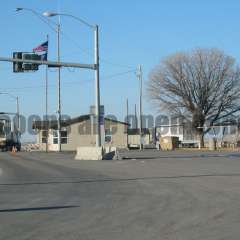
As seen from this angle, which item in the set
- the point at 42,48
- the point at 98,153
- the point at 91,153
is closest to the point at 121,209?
the point at 98,153

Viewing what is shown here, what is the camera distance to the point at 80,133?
277 ft

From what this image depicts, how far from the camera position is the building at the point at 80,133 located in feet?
273

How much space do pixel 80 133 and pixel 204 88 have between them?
18.6 meters

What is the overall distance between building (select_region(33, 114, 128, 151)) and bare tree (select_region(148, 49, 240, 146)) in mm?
9674

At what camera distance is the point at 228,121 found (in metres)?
79.2

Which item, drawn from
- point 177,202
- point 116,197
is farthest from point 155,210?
point 116,197

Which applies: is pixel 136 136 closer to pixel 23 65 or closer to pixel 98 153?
pixel 98 153

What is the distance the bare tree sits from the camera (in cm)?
7844

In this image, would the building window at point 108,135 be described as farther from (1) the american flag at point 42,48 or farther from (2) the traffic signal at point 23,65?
(2) the traffic signal at point 23,65

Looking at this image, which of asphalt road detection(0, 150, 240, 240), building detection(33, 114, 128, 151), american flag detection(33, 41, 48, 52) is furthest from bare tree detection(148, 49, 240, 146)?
asphalt road detection(0, 150, 240, 240)

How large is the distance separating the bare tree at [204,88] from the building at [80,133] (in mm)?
9674

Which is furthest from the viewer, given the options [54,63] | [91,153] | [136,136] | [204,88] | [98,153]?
[136,136]

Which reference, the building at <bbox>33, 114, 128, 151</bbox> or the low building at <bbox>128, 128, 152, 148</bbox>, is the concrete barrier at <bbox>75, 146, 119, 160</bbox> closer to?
the building at <bbox>33, 114, 128, 151</bbox>

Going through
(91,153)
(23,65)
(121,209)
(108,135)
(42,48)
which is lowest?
(121,209)
